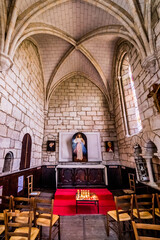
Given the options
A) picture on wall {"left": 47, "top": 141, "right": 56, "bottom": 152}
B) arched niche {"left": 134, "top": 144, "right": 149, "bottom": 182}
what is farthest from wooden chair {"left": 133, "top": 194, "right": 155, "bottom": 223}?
picture on wall {"left": 47, "top": 141, "right": 56, "bottom": 152}

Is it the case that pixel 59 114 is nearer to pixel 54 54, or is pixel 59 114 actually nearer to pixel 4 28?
pixel 54 54

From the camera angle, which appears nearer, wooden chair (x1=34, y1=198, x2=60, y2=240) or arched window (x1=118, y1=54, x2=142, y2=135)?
wooden chair (x1=34, y1=198, x2=60, y2=240)

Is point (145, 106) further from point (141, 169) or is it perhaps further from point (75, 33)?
point (75, 33)

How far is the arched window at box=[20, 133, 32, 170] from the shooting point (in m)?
4.27

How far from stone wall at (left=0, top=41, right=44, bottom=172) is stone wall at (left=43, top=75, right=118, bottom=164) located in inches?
57.1

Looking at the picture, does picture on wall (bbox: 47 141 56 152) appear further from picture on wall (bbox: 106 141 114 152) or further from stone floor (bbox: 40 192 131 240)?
stone floor (bbox: 40 192 131 240)

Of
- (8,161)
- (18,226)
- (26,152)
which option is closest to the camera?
(18,226)

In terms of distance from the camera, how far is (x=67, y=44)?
6.20 metres

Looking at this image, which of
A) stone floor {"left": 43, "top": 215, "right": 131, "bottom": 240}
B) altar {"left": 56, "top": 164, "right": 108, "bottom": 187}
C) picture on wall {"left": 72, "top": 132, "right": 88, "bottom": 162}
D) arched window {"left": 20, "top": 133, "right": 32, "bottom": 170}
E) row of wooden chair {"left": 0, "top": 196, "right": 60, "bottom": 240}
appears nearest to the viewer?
row of wooden chair {"left": 0, "top": 196, "right": 60, "bottom": 240}

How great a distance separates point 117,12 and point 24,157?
5.60 m

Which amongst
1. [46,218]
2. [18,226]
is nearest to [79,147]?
[46,218]

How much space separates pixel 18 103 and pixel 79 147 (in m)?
3.75

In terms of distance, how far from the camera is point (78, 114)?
7.33 meters

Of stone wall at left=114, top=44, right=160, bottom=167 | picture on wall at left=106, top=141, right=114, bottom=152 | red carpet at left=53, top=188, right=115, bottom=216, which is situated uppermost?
stone wall at left=114, top=44, right=160, bottom=167
